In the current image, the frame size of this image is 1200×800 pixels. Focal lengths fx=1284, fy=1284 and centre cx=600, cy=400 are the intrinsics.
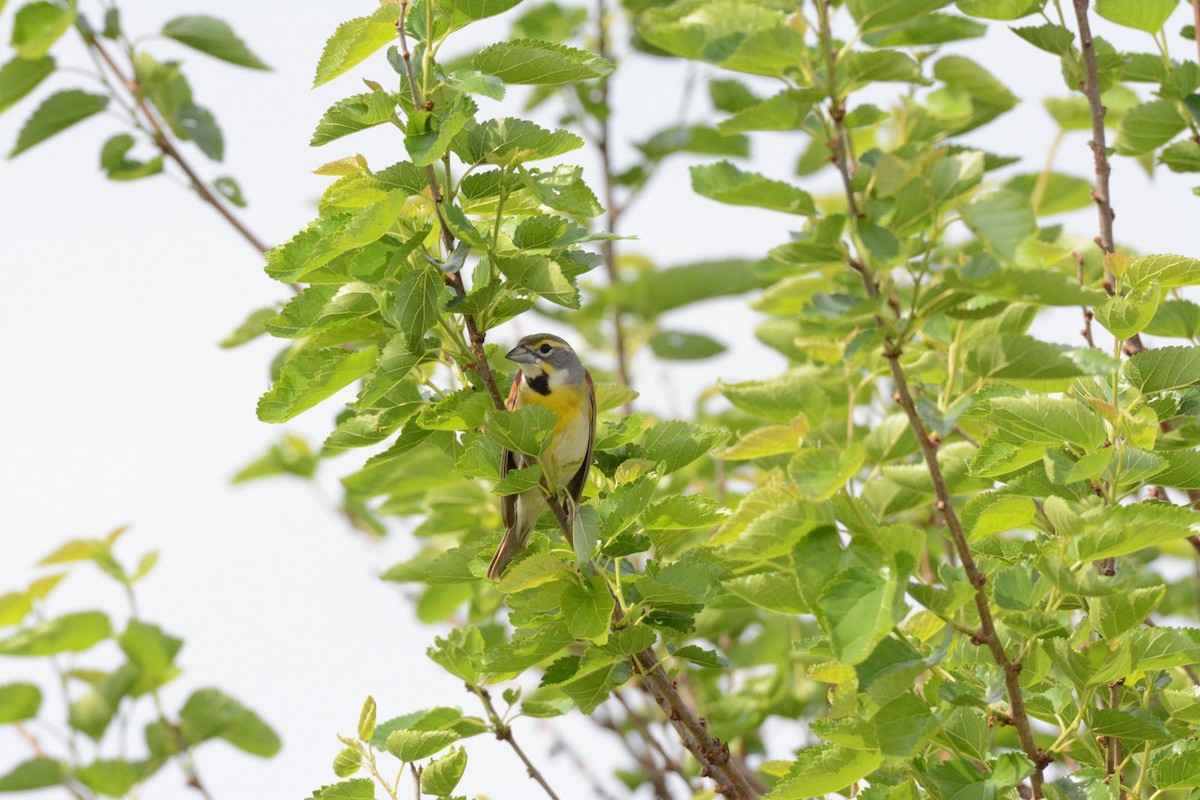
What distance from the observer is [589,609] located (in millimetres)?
3289

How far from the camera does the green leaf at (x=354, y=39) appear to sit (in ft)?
10.6

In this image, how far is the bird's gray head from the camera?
5.44 m

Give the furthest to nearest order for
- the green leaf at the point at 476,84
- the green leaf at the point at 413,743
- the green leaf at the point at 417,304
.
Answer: the green leaf at the point at 413,743 → the green leaf at the point at 417,304 → the green leaf at the point at 476,84

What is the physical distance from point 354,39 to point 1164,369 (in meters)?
2.27

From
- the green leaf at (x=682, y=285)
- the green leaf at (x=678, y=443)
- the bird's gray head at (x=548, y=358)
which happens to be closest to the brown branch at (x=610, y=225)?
the green leaf at (x=682, y=285)

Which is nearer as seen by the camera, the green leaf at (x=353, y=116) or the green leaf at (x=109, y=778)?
the green leaf at (x=353, y=116)


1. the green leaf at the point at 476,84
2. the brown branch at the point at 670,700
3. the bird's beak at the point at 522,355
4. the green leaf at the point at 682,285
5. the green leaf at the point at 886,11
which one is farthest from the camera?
the green leaf at the point at 682,285

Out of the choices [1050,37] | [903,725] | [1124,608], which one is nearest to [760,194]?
[903,725]

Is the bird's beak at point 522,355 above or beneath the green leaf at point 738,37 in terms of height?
beneath

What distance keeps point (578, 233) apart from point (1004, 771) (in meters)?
1.69

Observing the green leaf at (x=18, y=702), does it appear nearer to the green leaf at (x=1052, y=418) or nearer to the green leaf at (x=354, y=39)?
the green leaf at (x=354, y=39)

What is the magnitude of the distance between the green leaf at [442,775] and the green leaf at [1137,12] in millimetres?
3173

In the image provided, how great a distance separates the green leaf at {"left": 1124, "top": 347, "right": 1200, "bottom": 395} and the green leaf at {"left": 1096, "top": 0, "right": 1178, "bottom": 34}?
146 centimetres

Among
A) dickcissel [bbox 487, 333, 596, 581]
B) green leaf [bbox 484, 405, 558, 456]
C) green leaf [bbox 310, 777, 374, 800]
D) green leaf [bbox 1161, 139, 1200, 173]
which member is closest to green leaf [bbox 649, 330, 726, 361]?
dickcissel [bbox 487, 333, 596, 581]
